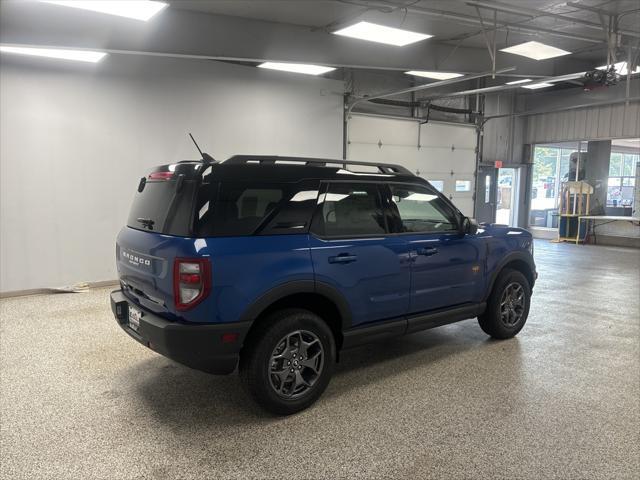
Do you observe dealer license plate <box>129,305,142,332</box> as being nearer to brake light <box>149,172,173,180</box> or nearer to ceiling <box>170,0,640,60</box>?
brake light <box>149,172,173,180</box>

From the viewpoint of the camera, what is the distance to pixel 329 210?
340 cm

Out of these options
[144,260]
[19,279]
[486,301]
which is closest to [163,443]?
[144,260]

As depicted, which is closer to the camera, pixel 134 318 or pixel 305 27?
pixel 134 318

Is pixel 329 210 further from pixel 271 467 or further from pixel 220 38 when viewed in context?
pixel 220 38

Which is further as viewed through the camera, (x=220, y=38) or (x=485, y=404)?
(x=220, y=38)

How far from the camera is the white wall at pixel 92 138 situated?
21.2 feet

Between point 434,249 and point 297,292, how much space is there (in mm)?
1421

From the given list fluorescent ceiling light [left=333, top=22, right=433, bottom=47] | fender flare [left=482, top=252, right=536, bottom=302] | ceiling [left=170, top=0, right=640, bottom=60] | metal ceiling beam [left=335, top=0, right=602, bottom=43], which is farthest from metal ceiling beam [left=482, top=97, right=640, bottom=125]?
fender flare [left=482, top=252, right=536, bottom=302]

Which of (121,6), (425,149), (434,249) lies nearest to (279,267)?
(434,249)

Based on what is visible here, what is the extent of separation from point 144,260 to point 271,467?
1.51 metres

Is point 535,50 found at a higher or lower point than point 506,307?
higher

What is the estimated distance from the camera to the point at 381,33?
625 centimetres

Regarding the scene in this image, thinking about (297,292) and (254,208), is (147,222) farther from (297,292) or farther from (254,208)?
(297,292)

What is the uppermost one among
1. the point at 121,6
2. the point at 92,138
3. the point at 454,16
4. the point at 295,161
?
the point at 454,16
